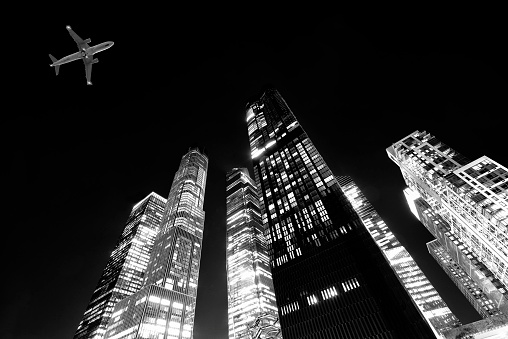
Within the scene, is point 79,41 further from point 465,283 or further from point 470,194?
point 465,283

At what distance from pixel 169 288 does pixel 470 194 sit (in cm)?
12988

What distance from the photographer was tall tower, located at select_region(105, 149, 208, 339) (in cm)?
10594

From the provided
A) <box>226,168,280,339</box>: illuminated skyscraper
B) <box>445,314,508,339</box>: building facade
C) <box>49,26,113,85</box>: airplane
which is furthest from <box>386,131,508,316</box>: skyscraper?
<box>49,26,113,85</box>: airplane

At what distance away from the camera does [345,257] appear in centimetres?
6456

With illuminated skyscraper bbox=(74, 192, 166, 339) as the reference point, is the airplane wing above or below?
below

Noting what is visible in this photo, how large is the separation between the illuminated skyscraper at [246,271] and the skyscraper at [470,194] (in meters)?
90.4

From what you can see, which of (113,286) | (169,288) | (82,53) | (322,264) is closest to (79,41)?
(82,53)

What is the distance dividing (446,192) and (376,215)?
3351 inches

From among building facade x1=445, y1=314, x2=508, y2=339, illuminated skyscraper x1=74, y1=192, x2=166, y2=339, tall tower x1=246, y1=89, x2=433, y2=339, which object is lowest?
building facade x1=445, y1=314, x2=508, y2=339

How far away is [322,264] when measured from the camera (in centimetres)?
6700

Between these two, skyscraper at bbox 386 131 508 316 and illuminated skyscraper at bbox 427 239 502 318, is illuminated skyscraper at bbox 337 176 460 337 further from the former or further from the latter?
skyscraper at bbox 386 131 508 316

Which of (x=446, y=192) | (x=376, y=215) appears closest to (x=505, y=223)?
(x=446, y=192)

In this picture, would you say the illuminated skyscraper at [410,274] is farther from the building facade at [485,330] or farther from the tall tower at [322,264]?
the tall tower at [322,264]

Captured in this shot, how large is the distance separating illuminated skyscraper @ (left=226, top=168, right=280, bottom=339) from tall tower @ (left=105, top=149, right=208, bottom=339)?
21769 mm
